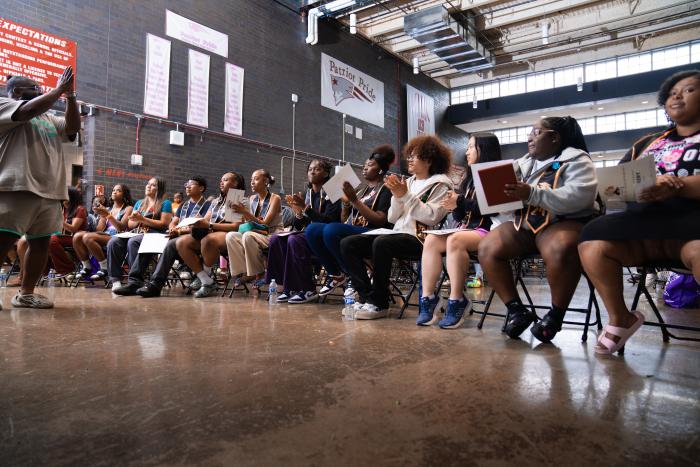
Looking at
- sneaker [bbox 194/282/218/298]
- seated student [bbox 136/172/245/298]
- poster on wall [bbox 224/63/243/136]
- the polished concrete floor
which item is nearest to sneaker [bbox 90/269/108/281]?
seated student [bbox 136/172/245/298]

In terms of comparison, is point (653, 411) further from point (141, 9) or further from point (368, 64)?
point (368, 64)

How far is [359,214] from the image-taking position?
3.44m

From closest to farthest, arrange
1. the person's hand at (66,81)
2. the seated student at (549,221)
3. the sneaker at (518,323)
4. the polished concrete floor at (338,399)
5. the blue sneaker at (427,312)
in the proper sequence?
the polished concrete floor at (338,399), the seated student at (549,221), the sneaker at (518,323), the blue sneaker at (427,312), the person's hand at (66,81)

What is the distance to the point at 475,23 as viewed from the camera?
34.2 ft

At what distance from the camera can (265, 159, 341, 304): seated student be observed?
12.0ft

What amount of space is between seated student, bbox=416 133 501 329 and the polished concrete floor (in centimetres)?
32

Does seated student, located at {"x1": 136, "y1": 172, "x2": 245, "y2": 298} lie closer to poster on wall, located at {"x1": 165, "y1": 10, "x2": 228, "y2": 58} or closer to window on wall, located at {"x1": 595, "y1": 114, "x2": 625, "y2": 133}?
poster on wall, located at {"x1": 165, "y1": 10, "x2": 228, "y2": 58}

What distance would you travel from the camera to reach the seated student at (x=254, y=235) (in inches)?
157

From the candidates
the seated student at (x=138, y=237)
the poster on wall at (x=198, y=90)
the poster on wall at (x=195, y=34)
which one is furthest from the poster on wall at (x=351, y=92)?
the seated student at (x=138, y=237)

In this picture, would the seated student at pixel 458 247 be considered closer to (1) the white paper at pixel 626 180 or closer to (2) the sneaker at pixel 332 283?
(1) the white paper at pixel 626 180

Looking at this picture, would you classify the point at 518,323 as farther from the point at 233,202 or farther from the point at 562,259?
the point at 233,202

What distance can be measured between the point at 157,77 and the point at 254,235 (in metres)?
4.21

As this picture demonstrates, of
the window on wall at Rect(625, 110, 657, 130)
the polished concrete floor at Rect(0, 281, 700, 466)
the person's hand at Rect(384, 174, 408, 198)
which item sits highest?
the window on wall at Rect(625, 110, 657, 130)

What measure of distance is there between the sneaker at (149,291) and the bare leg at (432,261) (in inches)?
99.4
